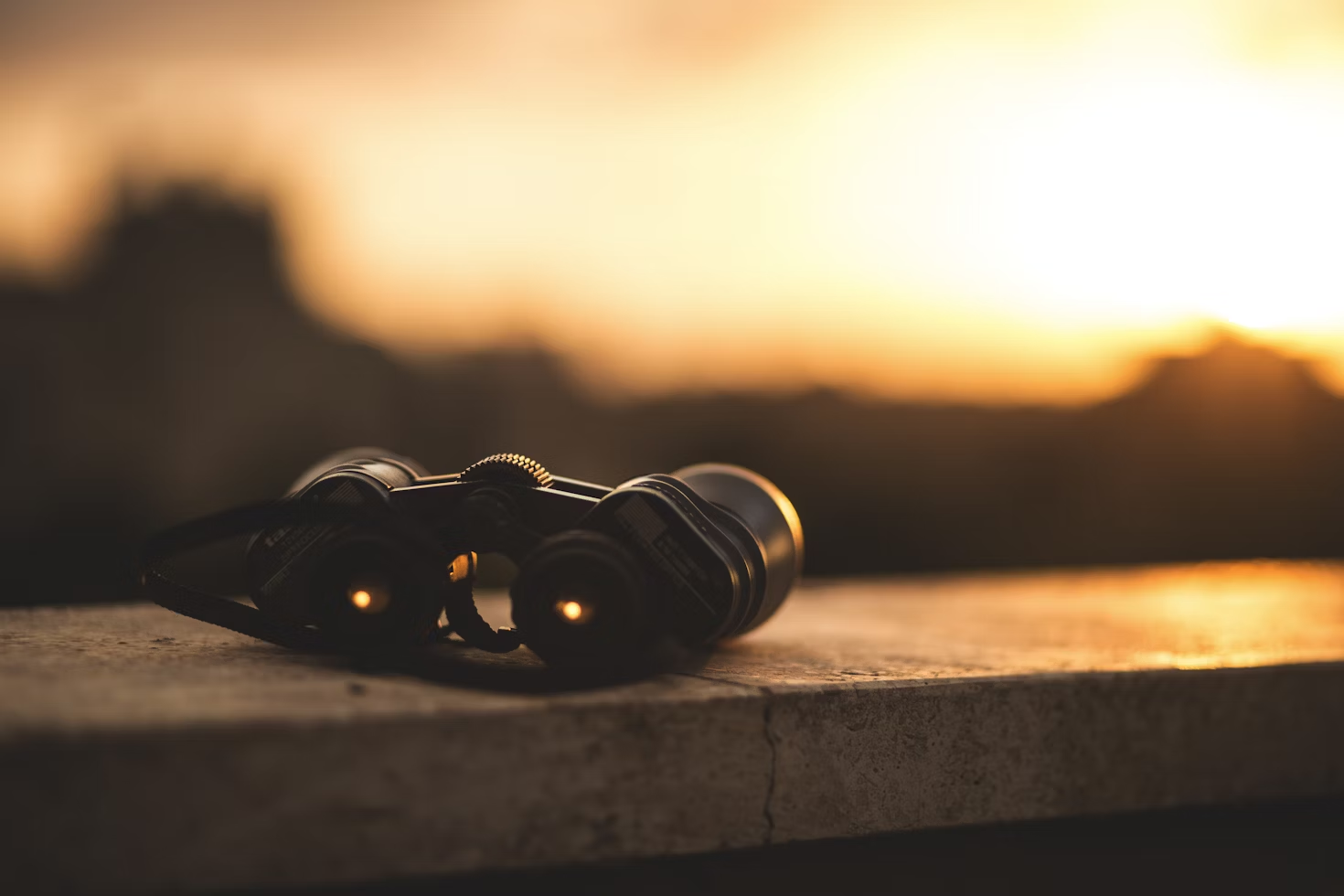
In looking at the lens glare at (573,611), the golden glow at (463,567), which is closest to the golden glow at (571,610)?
the lens glare at (573,611)

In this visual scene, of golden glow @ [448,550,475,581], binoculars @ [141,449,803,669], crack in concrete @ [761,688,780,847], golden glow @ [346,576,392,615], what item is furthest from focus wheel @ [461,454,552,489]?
crack in concrete @ [761,688,780,847]

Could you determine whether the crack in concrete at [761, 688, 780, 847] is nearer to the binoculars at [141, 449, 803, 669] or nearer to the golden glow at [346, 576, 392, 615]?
the binoculars at [141, 449, 803, 669]

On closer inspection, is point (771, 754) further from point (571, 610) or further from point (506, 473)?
point (506, 473)

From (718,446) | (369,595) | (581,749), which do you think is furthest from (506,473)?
(718,446)

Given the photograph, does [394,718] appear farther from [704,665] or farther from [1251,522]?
[1251,522]

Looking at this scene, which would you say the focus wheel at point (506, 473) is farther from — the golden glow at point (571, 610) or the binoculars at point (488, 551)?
the golden glow at point (571, 610)

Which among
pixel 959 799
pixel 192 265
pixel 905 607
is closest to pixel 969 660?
pixel 959 799
